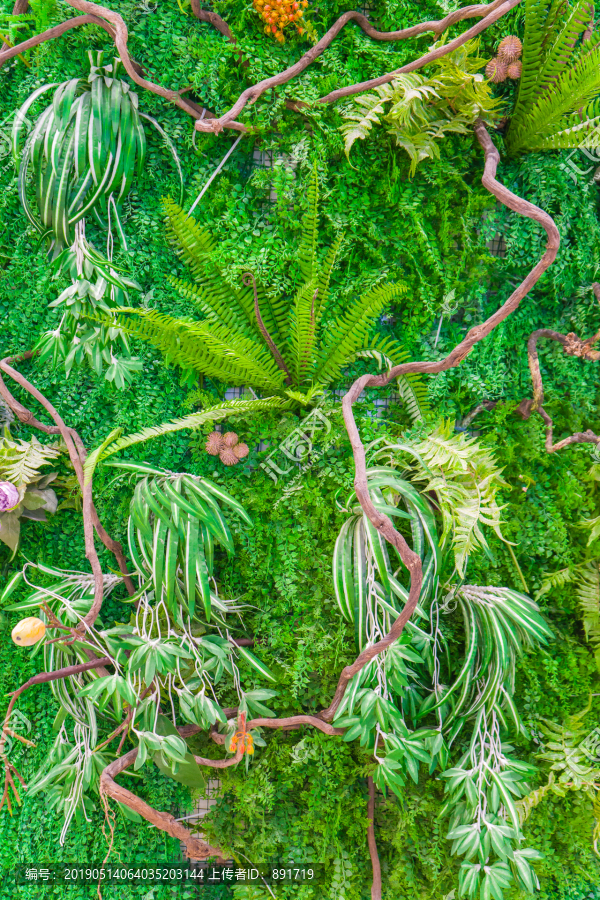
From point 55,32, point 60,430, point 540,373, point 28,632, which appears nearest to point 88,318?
point 60,430

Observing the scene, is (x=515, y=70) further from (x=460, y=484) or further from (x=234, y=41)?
(x=460, y=484)

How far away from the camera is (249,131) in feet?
5.98

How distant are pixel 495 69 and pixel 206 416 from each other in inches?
59.8

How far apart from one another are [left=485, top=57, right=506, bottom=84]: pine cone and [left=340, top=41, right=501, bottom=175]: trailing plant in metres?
0.03

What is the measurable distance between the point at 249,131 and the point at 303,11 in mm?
401

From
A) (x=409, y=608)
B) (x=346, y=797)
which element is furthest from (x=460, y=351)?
(x=346, y=797)

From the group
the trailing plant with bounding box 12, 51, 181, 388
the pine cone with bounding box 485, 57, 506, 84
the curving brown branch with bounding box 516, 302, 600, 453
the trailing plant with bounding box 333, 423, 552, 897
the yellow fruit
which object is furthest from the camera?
the curving brown branch with bounding box 516, 302, 600, 453

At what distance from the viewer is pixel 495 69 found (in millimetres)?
1863

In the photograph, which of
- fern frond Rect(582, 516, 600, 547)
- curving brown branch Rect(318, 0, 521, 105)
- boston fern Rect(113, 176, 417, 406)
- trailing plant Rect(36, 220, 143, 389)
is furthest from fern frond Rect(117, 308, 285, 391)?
fern frond Rect(582, 516, 600, 547)

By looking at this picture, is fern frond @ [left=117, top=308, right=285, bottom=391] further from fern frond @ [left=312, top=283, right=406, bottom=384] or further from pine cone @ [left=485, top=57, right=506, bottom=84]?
pine cone @ [left=485, top=57, right=506, bottom=84]

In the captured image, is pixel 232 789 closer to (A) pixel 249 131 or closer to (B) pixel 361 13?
(A) pixel 249 131

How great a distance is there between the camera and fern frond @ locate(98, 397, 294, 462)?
5.54 feet

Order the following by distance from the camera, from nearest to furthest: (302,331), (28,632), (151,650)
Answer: (28,632)
(151,650)
(302,331)

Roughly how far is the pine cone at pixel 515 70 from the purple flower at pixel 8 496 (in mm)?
2157
